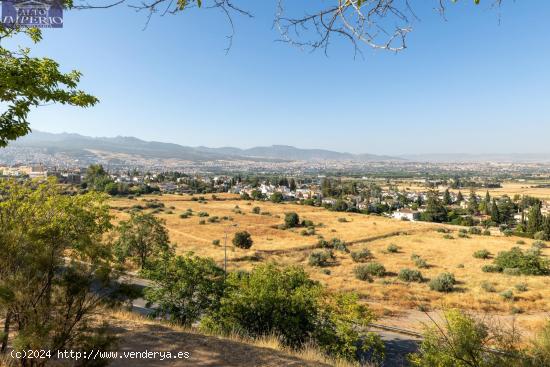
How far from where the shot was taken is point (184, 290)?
13211 mm

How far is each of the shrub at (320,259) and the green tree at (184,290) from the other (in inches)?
904

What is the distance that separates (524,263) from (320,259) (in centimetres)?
2053

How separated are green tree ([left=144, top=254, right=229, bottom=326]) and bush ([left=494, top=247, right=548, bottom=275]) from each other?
3307 centimetres

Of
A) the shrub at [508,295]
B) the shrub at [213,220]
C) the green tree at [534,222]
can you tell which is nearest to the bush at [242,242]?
the shrub at [213,220]

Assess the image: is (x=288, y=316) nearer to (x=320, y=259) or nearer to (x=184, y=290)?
(x=184, y=290)

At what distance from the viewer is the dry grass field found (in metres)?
23.8

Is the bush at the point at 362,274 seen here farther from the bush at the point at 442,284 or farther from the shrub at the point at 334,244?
the shrub at the point at 334,244

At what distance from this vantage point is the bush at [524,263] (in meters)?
32.0

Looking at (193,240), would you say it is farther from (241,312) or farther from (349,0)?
(349,0)

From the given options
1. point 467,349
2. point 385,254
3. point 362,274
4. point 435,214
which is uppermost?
point 467,349

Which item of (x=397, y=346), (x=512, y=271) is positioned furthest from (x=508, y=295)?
(x=397, y=346)

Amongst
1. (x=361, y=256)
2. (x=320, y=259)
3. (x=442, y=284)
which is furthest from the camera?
(x=361, y=256)

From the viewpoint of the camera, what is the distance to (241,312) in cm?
1197

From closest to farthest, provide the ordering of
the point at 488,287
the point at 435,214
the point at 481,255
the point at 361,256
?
1. the point at 488,287
2. the point at 361,256
3. the point at 481,255
4. the point at 435,214
